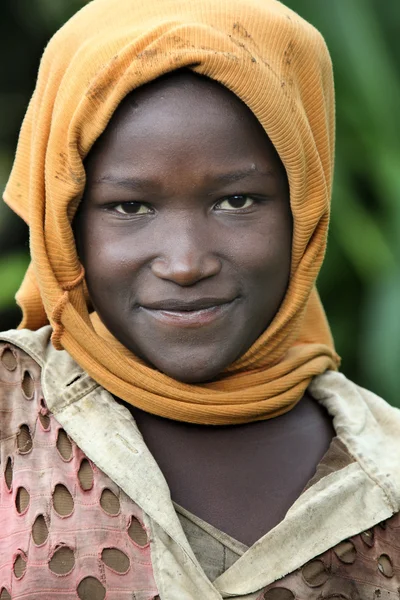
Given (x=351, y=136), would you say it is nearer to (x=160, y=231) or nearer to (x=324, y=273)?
(x=324, y=273)

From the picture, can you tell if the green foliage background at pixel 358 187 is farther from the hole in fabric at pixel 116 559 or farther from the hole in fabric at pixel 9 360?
the hole in fabric at pixel 116 559

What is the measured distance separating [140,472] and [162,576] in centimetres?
20

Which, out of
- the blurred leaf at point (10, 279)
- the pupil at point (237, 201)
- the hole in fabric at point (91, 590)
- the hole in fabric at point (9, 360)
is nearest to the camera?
the hole in fabric at point (91, 590)

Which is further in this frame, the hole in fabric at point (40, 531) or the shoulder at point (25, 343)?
the shoulder at point (25, 343)

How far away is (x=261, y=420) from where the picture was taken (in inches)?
88.4

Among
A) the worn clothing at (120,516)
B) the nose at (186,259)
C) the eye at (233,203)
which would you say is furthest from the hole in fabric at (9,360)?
the eye at (233,203)

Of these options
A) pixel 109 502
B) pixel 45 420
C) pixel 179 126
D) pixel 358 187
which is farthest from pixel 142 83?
pixel 358 187

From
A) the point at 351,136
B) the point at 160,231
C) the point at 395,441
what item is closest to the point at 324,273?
the point at 351,136

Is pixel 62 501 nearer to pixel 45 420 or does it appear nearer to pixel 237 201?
pixel 45 420

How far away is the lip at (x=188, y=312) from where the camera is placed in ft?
6.70

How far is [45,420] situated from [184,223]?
0.49 metres

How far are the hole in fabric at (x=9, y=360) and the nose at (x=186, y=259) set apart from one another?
0.38 m

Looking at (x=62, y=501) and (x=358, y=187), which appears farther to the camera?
(x=358, y=187)

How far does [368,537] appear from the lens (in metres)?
A: 2.14
